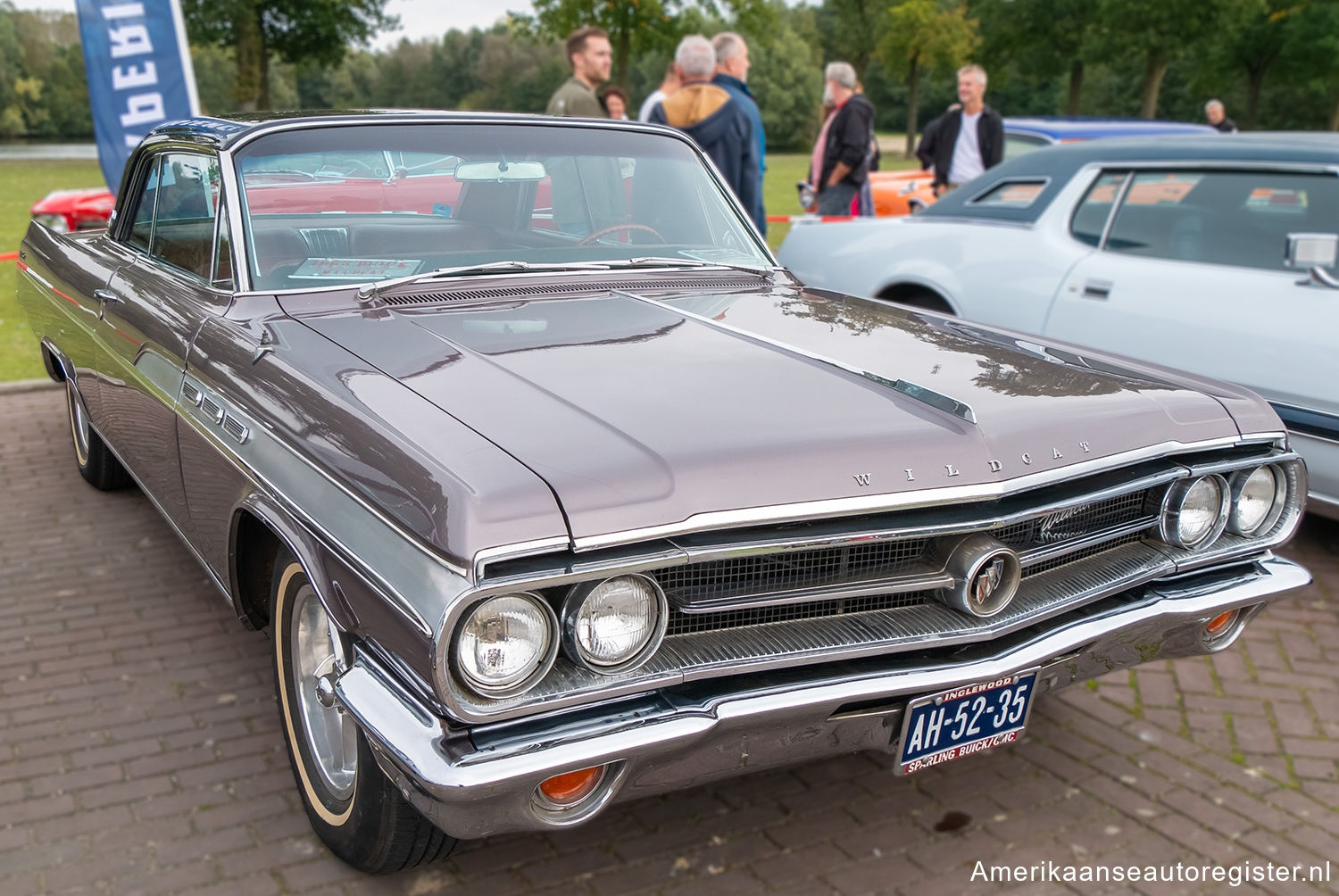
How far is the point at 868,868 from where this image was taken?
2.62 metres

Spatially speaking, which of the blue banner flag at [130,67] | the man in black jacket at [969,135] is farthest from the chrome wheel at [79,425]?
the man in black jacket at [969,135]

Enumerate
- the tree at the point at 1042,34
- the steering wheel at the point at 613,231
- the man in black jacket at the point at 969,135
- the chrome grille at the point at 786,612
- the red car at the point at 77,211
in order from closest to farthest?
the chrome grille at the point at 786,612, the steering wheel at the point at 613,231, the man in black jacket at the point at 969,135, the red car at the point at 77,211, the tree at the point at 1042,34

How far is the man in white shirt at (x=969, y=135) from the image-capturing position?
8.72 metres

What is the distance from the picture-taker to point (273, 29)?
117 feet

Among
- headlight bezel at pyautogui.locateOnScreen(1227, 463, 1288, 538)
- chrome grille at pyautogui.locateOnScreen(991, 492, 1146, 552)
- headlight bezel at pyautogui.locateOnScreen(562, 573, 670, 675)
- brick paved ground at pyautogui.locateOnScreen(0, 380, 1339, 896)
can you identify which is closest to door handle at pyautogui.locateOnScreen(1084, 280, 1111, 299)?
brick paved ground at pyautogui.locateOnScreen(0, 380, 1339, 896)

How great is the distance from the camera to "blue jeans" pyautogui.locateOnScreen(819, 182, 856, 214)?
7949 millimetres

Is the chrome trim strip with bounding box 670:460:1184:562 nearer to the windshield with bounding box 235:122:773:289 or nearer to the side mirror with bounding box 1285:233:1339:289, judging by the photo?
the windshield with bounding box 235:122:773:289

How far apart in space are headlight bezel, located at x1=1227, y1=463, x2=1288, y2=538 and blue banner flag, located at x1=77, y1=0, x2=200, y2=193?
828cm

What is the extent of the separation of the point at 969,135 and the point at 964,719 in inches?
289

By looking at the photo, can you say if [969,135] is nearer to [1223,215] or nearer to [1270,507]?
[1223,215]

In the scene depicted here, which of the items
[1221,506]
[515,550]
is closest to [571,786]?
[515,550]

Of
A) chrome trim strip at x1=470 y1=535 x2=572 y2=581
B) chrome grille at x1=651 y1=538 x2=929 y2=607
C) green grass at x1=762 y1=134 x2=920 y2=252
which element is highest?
chrome trim strip at x1=470 y1=535 x2=572 y2=581

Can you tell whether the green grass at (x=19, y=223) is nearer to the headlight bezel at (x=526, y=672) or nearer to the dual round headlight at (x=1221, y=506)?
the headlight bezel at (x=526, y=672)

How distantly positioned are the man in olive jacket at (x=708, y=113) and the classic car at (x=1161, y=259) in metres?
1.07
